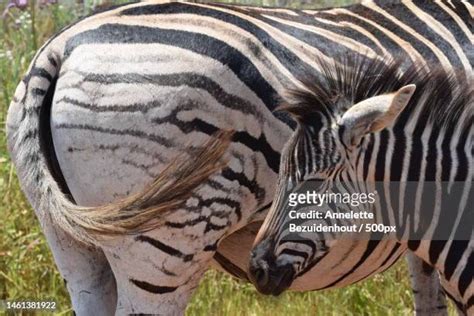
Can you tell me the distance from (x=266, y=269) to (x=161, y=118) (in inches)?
29.2

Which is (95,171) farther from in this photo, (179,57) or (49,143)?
(179,57)

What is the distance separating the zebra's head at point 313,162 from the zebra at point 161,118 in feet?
1.12

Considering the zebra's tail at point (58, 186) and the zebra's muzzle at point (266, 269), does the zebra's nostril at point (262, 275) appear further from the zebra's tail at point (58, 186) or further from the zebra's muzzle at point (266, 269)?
the zebra's tail at point (58, 186)

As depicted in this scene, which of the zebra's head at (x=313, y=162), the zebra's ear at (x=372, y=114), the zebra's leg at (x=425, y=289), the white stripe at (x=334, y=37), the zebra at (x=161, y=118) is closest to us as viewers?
the zebra's ear at (x=372, y=114)

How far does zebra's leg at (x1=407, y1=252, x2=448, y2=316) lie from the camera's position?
18.0ft

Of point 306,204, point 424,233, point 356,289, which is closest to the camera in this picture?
point 306,204

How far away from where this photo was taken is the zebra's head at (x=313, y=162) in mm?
4012

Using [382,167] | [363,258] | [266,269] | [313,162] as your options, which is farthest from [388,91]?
[363,258]

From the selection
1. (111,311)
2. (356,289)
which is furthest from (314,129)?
(356,289)

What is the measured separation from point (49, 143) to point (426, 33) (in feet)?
5.06

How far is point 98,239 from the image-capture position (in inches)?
170

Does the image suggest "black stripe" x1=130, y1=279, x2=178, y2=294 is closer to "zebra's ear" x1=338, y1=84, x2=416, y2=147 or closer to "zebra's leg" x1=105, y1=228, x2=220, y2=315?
"zebra's leg" x1=105, y1=228, x2=220, y2=315

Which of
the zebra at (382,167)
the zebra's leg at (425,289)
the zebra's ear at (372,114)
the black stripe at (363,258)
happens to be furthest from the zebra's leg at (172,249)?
the zebra's leg at (425,289)

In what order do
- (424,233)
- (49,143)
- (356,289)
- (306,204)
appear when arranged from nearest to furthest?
(306,204)
(424,233)
(49,143)
(356,289)
